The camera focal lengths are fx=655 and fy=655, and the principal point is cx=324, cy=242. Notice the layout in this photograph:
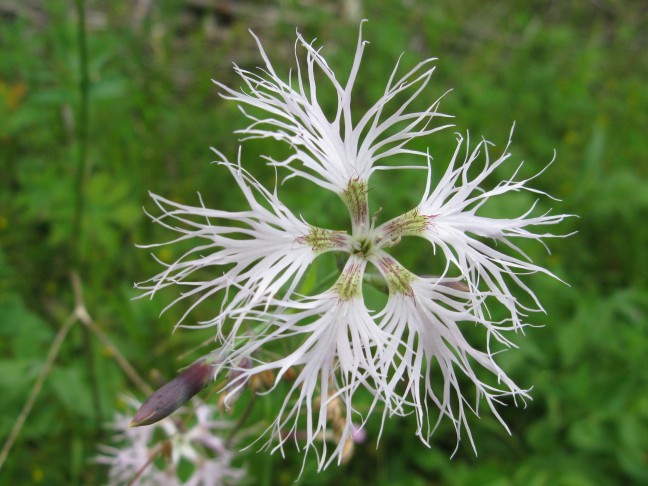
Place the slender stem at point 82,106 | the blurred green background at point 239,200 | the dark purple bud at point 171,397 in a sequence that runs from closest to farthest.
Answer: the dark purple bud at point 171,397 < the slender stem at point 82,106 < the blurred green background at point 239,200

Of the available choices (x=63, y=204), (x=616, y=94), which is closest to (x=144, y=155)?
(x=63, y=204)

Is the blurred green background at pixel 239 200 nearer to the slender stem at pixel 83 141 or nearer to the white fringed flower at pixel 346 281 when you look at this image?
the slender stem at pixel 83 141

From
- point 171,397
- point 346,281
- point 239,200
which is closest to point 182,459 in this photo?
point 171,397

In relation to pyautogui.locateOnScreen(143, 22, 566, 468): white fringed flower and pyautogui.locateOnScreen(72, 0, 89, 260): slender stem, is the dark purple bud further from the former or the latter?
A: pyautogui.locateOnScreen(72, 0, 89, 260): slender stem

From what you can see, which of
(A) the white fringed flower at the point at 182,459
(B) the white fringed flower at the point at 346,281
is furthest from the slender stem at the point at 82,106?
(B) the white fringed flower at the point at 346,281

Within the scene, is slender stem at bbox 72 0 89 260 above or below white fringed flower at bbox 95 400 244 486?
above

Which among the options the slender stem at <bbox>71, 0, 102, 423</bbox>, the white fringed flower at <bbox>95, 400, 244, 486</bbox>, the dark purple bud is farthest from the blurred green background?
the dark purple bud
